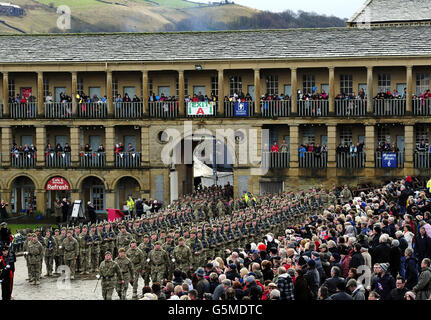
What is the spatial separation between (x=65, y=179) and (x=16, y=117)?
16.5 ft

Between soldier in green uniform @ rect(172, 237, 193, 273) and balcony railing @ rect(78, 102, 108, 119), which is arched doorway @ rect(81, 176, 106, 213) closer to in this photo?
balcony railing @ rect(78, 102, 108, 119)

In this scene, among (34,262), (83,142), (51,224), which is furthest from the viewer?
(83,142)

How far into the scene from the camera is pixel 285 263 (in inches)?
692

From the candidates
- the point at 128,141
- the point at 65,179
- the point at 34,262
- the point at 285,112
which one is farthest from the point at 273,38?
the point at 34,262

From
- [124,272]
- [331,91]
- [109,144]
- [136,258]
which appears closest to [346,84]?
[331,91]

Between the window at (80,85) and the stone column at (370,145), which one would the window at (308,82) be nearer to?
the stone column at (370,145)

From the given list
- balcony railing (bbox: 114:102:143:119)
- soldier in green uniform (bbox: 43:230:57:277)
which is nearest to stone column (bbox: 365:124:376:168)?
balcony railing (bbox: 114:102:143:119)

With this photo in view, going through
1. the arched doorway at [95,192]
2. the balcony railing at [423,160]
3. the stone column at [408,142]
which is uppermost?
the stone column at [408,142]

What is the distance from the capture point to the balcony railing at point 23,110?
4850 centimetres

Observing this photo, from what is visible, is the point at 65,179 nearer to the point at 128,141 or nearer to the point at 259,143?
the point at 128,141

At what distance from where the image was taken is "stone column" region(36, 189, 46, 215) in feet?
158

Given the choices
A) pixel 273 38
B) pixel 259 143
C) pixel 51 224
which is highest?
pixel 273 38

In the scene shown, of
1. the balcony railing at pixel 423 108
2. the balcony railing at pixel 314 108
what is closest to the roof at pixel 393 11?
the balcony railing at pixel 423 108

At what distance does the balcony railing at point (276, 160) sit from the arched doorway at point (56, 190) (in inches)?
490
